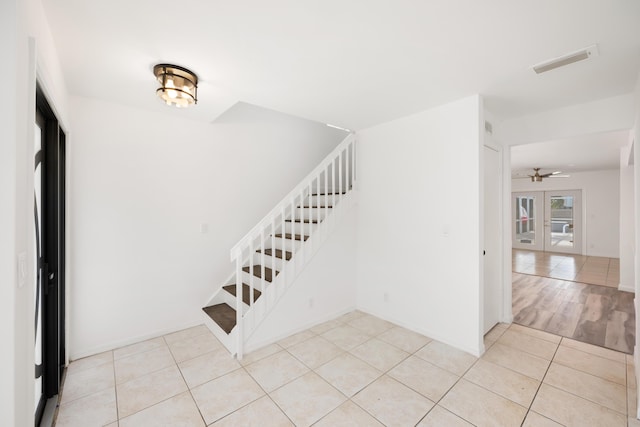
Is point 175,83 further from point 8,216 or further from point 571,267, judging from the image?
point 571,267

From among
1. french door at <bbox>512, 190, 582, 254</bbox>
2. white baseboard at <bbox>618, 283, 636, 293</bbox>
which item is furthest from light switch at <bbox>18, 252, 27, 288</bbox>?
french door at <bbox>512, 190, 582, 254</bbox>

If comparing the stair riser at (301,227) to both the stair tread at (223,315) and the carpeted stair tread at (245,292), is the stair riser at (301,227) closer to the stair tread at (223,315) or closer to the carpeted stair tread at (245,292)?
the carpeted stair tread at (245,292)

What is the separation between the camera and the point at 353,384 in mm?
2246

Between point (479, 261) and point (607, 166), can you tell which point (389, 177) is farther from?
point (607, 166)

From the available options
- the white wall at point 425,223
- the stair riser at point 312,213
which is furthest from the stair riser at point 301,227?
the white wall at point 425,223

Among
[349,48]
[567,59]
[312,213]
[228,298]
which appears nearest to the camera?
[349,48]

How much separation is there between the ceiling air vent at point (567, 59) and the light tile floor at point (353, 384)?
2.52 meters

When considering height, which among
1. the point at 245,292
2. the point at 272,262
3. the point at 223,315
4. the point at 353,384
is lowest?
the point at 353,384

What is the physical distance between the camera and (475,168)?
2.68 metres

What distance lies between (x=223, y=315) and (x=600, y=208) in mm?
10411

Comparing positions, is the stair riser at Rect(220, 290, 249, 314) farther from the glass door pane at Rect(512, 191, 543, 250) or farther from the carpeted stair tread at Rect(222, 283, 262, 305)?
the glass door pane at Rect(512, 191, 543, 250)

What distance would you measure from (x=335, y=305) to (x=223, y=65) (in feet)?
9.74

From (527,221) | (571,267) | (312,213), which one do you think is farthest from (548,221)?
(312,213)

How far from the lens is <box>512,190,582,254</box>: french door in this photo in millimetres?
8430
